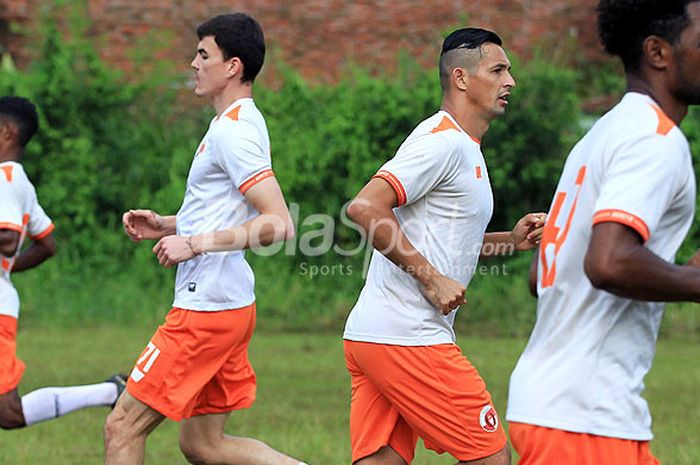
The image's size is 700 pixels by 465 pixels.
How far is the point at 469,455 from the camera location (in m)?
5.22

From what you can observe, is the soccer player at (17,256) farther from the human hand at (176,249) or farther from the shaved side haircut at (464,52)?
the shaved side haircut at (464,52)

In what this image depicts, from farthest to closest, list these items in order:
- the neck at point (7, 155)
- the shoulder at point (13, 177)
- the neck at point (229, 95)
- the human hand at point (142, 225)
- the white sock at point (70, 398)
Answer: the white sock at point (70, 398), the neck at point (7, 155), the shoulder at point (13, 177), the human hand at point (142, 225), the neck at point (229, 95)

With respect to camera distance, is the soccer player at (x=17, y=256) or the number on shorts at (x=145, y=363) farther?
the soccer player at (x=17, y=256)

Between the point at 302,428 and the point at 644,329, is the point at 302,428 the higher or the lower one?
the lower one

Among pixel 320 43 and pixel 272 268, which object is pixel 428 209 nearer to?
pixel 272 268

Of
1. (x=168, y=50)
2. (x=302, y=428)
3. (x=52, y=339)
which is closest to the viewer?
(x=302, y=428)

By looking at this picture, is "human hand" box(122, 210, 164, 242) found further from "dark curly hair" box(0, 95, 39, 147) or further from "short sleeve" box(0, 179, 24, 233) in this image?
"dark curly hair" box(0, 95, 39, 147)

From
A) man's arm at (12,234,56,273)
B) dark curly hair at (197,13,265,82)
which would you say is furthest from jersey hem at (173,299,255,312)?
man's arm at (12,234,56,273)

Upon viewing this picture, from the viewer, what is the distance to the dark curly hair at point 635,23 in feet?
11.6

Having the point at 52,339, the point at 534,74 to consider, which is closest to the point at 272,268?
the point at 52,339

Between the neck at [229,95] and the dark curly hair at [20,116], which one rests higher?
the neck at [229,95]

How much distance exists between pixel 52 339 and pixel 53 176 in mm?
3563

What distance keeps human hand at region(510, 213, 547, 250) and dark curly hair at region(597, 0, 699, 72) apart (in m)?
1.99

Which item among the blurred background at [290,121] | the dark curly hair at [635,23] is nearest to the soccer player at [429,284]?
the dark curly hair at [635,23]
